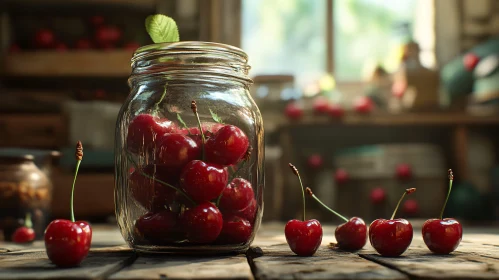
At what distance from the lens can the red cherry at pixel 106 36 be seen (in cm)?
274

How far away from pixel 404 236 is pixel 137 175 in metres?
0.32

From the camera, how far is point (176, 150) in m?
0.59

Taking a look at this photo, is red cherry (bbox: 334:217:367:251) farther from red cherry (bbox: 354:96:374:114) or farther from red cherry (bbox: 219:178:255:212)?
red cherry (bbox: 354:96:374:114)

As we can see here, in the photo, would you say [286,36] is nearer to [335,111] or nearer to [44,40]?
[335,111]

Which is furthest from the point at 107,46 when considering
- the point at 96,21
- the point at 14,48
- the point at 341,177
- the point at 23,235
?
the point at 23,235

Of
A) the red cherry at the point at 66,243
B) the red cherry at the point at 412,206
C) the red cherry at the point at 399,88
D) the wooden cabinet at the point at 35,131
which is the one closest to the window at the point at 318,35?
the red cherry at the point at 399,88

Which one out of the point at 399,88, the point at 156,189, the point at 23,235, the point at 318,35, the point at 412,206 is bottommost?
the point at 412,206

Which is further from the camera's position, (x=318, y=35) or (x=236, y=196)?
(x=318, y=35)

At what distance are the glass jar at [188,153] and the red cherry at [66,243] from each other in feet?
0.29

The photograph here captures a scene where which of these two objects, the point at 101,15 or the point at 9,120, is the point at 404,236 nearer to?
the point at 9,120

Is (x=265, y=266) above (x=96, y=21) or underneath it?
underneath

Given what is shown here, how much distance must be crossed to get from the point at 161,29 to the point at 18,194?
55 centimetres

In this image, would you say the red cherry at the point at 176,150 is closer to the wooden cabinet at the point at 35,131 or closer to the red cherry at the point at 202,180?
the red cherry at the point at 202,180

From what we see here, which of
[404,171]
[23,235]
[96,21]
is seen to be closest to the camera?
[23,235]
